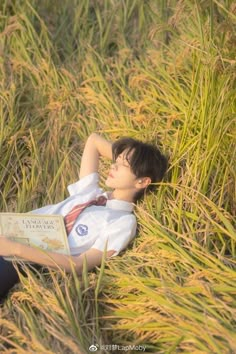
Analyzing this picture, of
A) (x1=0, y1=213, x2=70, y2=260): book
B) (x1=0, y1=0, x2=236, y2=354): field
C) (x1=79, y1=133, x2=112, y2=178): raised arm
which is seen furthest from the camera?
(x1=79, y1=133, x2=112, y2=178): raised arm

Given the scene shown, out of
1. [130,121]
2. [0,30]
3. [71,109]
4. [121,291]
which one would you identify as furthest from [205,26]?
[0,30]

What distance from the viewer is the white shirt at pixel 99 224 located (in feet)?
9.58

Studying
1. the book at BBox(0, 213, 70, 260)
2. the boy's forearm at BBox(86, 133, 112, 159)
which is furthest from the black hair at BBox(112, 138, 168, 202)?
the book at BBox(0, 213, 70, 260)

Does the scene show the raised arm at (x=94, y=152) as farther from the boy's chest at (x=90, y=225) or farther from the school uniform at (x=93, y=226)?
the boy's chest at (x=90, y=225)

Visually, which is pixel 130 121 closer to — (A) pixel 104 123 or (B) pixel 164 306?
(A) pixel 104 123

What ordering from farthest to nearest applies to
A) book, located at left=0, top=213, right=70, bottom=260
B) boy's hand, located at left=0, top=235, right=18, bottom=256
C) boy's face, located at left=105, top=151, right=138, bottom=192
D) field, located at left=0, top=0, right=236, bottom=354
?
1. boy's face, located at left=105, top=151, right=138, bottom=192
2. book, located at left=0, top=213, right=70, bottom=260
3. boy's hand, located at left=0, top=235, right=18, bottom=256
4. field, located at left=0, top=0, right=236, bottom=354

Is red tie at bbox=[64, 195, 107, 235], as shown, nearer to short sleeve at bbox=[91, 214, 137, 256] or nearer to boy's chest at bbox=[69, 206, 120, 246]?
boy's chest at bbox=[69, 206, 120, 246]

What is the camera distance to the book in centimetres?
297

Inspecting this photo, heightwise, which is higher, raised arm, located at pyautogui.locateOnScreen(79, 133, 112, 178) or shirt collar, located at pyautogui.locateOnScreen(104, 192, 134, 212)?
raised arm, located at pyautogui.locateOnScreen(79, 133, 112, 178)

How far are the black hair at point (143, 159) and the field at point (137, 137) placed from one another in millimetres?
61

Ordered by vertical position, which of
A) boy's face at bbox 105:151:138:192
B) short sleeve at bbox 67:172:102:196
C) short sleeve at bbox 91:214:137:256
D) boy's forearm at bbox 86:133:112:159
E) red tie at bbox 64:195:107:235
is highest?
boy's forearm at bbox 86:133:112:159

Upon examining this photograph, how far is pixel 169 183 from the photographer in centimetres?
312

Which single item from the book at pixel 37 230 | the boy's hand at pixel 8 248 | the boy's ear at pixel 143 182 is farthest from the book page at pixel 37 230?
the boy's ear at pixel 143 182

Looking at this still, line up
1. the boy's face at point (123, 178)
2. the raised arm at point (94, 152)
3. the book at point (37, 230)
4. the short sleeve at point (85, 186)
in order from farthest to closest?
the raised arm at point (94, 152) < the short sleeve at point (85, 186) < the boy's face at point (123, 178) < the book at point (37, 230)
